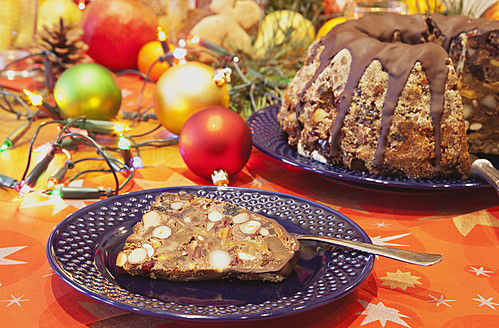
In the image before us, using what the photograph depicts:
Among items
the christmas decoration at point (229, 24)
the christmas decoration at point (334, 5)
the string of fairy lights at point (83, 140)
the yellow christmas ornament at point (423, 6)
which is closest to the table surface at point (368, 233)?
the string of fairy lights at point (83, 140)

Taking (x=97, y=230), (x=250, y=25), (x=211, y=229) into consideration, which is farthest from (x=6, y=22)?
(x=211, y=229)

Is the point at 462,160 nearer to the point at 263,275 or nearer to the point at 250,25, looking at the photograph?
the point at 263,275

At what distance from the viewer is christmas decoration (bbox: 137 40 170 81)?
5.41ft

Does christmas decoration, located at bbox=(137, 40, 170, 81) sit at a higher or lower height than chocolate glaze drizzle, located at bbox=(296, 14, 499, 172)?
lower

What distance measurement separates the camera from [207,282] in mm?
637

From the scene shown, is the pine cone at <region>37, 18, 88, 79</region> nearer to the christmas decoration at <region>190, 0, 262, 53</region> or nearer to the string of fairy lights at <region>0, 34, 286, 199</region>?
the string of fairy lights at <region>0, 34, 286, 199</region>

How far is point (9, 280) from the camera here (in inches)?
26.8

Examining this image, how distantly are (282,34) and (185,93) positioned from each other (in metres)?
0.72

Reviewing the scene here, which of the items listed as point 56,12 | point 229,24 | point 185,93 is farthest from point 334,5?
point 185,93

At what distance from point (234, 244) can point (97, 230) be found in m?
0.20

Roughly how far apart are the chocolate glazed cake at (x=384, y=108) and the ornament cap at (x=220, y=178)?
0.17 metres

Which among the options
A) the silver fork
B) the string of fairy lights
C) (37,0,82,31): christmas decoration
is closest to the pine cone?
the string of fairy lights

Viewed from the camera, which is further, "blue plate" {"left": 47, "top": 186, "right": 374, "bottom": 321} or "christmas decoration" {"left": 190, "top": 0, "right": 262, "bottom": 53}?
"christmas decoration" {"left": 190, "top": 0, "right": 262, "bottom": 53}

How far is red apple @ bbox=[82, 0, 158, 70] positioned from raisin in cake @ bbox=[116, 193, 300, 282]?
114 centimetres
